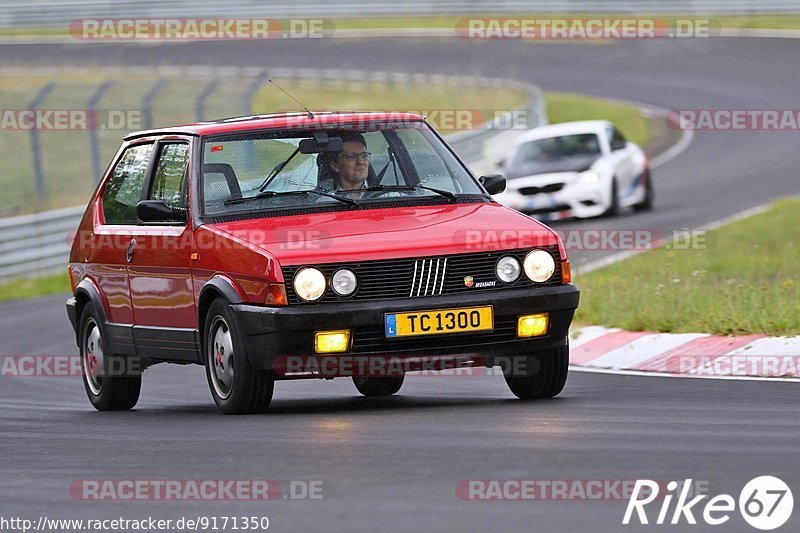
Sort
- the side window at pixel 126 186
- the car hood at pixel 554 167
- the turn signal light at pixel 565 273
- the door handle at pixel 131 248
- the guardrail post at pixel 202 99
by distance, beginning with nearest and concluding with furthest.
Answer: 1. the turn signal light at pixel 565 273
2. the door handle at pixel 131 248
3. the side window at pixel 126 186
4. the car hood at pixel 554 167
5. the guardrail post at pixel 202 99

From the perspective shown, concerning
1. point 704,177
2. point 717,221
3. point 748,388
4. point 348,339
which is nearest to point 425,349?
point 348,339

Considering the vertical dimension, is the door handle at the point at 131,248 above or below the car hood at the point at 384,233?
below

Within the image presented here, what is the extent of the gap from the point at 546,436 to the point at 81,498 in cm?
202

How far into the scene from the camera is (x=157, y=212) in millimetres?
9461

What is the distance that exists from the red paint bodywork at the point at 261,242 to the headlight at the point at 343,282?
75 mm

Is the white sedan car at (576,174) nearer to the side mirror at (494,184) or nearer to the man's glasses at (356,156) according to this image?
the side mirror at (494,184)

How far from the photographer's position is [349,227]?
8.80m

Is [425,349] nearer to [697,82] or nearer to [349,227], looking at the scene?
[349,227]

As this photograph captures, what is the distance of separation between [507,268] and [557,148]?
16048mm

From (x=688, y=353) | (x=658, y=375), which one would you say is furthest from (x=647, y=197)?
(x=658, y=375)

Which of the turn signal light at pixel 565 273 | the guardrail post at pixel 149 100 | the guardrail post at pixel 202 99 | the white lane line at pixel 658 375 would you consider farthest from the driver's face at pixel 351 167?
the guardrail post at pixel 202 99

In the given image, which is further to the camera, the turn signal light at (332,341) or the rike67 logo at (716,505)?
the turn signal light at (332,341)

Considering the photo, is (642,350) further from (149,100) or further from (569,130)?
(569,130)

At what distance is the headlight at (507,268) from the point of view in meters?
8.70
